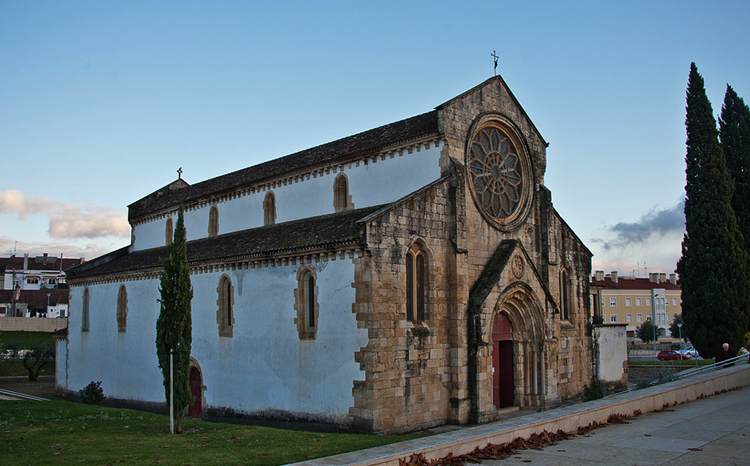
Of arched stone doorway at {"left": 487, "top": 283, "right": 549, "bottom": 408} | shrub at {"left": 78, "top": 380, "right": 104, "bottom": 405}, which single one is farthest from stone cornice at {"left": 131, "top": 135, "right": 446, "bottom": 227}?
shrub at {"left": 78, "top": 380, "right": 104, "bottom": 405}

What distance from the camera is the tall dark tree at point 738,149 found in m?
35.4

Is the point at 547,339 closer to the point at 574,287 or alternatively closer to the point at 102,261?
the point at 574,287

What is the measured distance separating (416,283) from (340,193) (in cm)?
569

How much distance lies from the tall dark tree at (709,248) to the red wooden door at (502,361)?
1568cm

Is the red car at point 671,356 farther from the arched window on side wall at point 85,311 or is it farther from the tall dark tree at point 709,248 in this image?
the arched window on side wall at point 85,311

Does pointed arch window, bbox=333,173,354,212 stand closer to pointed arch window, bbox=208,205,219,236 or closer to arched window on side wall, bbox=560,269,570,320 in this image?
pointed arch window, bbox=208,205,219,236

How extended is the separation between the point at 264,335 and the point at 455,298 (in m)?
6.92

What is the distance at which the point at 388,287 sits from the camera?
1820cm

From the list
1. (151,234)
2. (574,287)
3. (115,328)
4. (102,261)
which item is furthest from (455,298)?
(102,261)

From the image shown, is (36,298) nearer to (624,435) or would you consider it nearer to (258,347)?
(258,347)

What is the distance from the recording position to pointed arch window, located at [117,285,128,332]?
2931 cm

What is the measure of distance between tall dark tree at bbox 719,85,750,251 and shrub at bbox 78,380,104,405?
35.8 m

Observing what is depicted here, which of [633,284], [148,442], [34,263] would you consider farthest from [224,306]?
[34,263]

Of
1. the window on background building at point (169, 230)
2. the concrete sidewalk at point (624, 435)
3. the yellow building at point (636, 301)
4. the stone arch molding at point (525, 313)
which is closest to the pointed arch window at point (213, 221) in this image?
the window on background building at point (169, 230)
